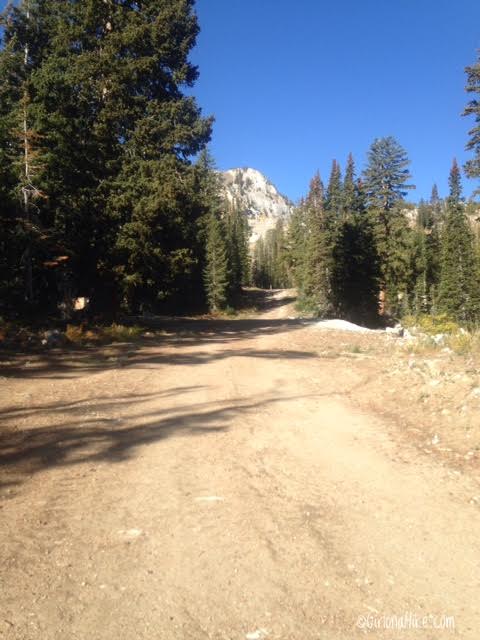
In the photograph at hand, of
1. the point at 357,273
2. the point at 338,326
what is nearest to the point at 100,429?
the point at 338,326

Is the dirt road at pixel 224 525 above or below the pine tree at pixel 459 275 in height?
below

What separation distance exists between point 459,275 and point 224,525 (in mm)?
44118

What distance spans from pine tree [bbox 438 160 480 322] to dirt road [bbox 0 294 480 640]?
38896mm

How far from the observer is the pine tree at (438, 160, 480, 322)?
41.6 metres

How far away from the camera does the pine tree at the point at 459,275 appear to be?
41.6m

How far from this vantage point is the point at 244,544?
3711mm

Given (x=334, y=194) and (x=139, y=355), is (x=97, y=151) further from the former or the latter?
(x=334, y=194)

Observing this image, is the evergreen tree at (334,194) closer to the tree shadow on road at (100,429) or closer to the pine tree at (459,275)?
the pine tree at (459,275)

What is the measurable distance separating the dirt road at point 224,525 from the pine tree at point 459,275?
38.9 m

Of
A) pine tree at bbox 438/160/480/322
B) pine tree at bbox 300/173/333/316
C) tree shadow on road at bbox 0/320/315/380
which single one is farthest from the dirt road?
pine tree at bbox 438/160/480/322

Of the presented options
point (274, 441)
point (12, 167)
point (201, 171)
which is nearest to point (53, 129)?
point (12, 167)

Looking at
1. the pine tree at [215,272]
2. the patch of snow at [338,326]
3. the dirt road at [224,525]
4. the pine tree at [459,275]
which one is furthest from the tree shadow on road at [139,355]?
the pine tree at [459,275]

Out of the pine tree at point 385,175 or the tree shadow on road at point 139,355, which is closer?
the tree shadow on road at point 139,355

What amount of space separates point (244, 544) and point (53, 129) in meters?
16.0
